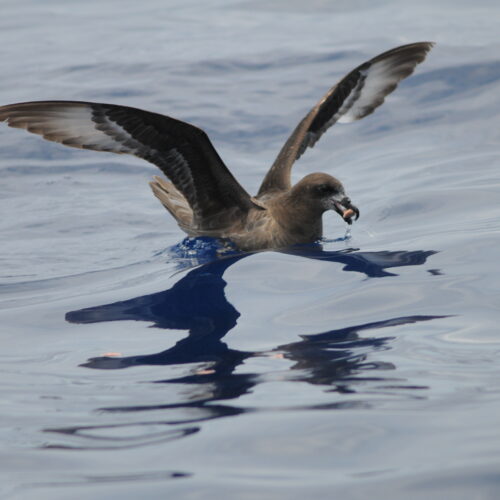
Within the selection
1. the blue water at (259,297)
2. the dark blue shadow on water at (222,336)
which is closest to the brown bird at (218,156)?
the blue water at (259,297)

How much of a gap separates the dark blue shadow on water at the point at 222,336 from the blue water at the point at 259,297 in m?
0.02

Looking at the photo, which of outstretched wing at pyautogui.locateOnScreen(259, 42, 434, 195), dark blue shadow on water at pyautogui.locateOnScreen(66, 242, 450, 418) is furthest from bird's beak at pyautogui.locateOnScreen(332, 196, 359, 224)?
outstretched wing at pyautogui.locateOnScreen(259, 42, 434, 195)

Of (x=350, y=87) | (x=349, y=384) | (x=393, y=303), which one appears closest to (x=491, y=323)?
(x=393, y=303)

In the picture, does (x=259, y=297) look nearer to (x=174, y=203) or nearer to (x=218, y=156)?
(x=218, y=156)

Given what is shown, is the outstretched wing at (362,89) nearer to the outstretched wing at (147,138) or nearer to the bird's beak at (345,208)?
the outstretched wing at (147,138)

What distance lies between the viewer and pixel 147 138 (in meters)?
6.95

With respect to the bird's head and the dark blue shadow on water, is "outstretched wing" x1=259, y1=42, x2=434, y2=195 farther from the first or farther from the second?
the dark blue shadow on water

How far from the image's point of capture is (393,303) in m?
5.54

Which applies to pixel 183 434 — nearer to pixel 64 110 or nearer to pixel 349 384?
pixel 349 384

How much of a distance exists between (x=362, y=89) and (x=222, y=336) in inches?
159

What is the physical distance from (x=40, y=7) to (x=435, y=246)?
10.9 meters

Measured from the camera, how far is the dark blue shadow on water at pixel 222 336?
14.4 feet

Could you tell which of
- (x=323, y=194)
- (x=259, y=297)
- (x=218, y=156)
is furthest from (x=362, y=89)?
(x=259, y=297)

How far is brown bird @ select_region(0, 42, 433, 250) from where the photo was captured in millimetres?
6637
